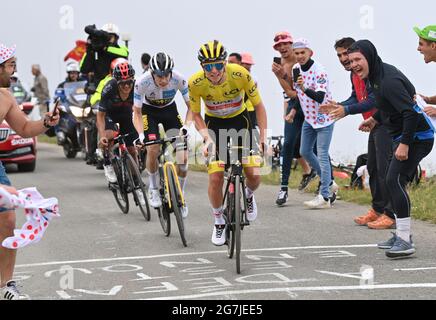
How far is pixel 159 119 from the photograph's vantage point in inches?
468

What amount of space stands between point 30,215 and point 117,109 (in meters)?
5.90

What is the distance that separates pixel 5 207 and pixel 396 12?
12269mm

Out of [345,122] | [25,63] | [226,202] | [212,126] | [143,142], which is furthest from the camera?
[25,63]

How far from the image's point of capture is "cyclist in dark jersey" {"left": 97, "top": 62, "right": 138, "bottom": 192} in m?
12.5

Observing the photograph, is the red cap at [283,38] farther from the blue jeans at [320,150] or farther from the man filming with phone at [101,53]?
the man filming with phone at [101,53]

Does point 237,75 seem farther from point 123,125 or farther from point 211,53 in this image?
point 123,125

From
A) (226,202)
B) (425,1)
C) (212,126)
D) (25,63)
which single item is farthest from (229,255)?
(25,63)

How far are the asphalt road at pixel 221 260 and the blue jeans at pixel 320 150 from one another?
39 cm

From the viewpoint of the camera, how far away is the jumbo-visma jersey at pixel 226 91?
31.0 ft

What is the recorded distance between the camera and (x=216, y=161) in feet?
30.3

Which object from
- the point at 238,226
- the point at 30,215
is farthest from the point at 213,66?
the point at 30,215

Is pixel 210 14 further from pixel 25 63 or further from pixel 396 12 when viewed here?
pixel 25 63

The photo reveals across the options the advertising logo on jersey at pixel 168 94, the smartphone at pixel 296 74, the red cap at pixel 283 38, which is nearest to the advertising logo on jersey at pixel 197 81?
the advertising logo on jersey at pixel 168 94

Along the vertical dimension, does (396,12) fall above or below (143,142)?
above
